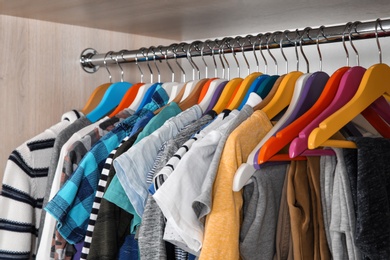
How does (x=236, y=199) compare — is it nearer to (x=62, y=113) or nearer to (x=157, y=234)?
(x=157, y=234)

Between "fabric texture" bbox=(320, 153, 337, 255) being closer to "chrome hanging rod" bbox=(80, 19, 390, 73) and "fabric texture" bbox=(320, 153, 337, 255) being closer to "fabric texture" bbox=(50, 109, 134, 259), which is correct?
"chrome hanging rod" bbox=(80, 19, 390, 73)

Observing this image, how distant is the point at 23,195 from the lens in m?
1.57

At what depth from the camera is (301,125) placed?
119 centimetres

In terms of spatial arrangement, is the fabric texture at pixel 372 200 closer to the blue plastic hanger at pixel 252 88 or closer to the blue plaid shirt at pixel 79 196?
the blue plastic hanger at pixel 252 88

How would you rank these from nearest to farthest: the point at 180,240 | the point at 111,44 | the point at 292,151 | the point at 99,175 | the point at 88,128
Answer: the point at 292,151, the point at 180,240, the point at 99,175, the point at 88,128, the point at 111,44

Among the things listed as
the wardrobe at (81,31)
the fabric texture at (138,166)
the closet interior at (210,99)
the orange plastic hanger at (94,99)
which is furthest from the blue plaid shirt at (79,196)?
the wardrobe at (81,31)

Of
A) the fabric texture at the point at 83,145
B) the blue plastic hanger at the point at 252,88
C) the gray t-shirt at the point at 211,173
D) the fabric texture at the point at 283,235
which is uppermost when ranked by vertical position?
the blue plastic hanger at the point at 252,88

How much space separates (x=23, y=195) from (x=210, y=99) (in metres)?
0.50

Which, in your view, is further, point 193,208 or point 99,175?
point 99,175

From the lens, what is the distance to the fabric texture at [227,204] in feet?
3.78

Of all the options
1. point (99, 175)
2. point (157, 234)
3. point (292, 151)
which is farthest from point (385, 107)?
point (99, 175)

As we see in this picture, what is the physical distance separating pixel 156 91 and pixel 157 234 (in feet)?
1.44

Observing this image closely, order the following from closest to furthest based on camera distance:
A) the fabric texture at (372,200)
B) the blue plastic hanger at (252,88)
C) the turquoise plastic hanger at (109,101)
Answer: the fabric texture at (372,200) → the blue plastic hanger at (252,88) → the turquoise plastic hanger at (109,101)

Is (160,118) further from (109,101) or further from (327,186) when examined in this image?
(327,186)
